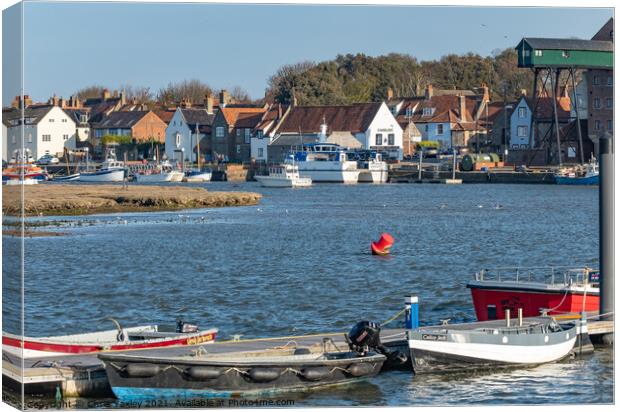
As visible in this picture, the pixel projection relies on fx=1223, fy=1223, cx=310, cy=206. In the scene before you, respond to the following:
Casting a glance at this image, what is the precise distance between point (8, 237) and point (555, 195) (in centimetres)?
7993

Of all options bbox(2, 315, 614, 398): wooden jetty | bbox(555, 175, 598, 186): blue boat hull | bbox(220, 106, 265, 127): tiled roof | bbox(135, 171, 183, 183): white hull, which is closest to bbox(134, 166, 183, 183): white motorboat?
bbox(135, 171, 183, 183): white hull

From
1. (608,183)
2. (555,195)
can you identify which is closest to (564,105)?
(555,195)

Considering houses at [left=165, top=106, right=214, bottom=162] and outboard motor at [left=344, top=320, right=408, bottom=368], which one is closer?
outboard motor at [left=344, top=320, right=408, bottom=368]

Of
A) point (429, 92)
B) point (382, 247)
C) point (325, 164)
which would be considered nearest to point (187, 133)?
point (325, 164)

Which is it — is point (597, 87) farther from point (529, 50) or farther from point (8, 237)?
point (8, 237)

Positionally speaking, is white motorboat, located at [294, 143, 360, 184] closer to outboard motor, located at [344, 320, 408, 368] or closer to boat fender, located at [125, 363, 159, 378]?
outboard motor, located at [344, 320, 408, 368]

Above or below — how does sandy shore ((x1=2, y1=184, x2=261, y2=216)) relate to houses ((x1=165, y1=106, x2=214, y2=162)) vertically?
below

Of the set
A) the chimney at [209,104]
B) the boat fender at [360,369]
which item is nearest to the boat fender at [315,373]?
the boat fender at [360,369]

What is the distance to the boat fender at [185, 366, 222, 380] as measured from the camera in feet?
63.1

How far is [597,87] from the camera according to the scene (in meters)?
107

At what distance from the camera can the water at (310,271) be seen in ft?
70.7

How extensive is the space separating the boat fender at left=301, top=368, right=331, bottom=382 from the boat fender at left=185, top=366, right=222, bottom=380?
168 cm

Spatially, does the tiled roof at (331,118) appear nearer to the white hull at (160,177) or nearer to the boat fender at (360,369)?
the white hull at (160,177)

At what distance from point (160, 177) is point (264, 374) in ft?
346
